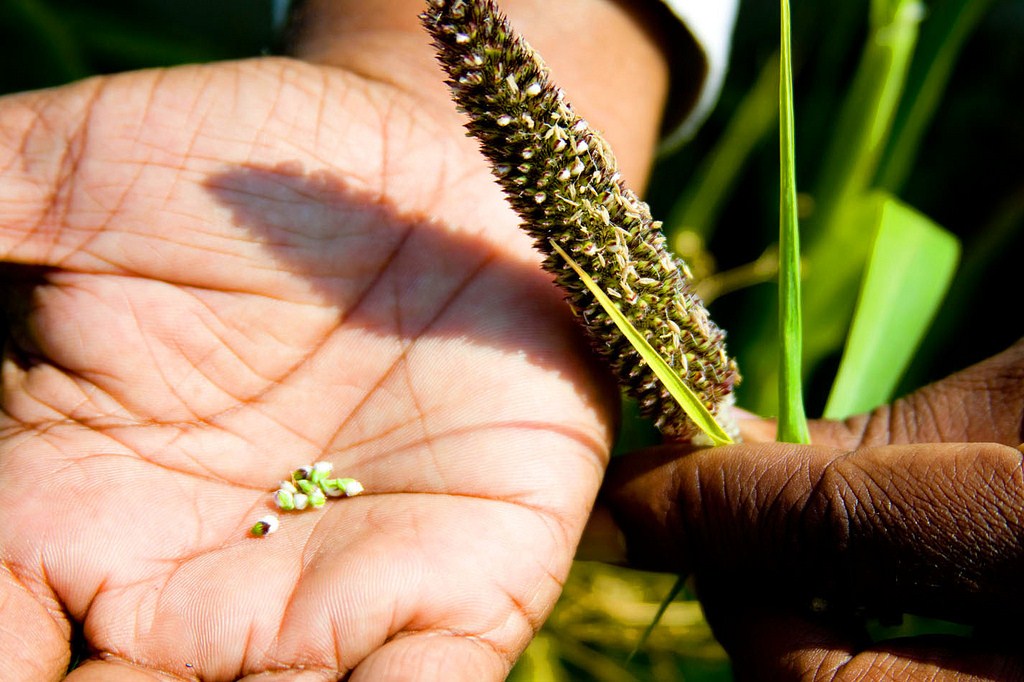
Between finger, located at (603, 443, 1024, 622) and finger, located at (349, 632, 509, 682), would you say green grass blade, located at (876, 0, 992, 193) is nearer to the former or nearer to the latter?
finger, located at (603, 443, 1024, 622)

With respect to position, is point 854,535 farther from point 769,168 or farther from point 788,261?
point 769,168

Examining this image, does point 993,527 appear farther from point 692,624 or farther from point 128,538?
point 128,538

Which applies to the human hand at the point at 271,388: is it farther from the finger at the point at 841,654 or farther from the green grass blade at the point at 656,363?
the finger at the point at 841,654

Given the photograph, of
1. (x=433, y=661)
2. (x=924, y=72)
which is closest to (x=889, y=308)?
(x=924, y=72)

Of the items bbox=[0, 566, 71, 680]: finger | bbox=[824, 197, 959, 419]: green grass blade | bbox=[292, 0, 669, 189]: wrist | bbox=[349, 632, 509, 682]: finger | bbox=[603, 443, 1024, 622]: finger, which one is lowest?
bbox=[0, 566, 71, 680]: finger

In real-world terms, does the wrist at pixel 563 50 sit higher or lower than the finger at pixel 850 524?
higher

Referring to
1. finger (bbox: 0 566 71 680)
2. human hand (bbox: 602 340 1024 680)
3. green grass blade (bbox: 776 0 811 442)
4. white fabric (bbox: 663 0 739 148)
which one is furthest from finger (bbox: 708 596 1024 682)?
white fabric (bbox: 663 0 739 148)

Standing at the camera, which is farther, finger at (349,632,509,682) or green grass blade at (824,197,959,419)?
green grass blade at (824,197,959,419)

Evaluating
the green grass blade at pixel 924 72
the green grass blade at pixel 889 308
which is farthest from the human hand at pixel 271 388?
the green grass blade at pixel 924 72
